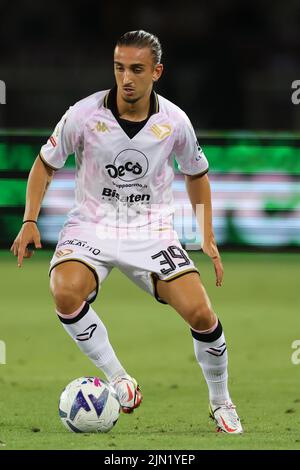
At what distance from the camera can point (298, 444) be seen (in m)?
5.22

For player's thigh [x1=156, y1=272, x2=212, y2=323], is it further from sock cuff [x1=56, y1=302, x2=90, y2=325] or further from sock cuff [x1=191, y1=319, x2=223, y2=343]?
sock cuff [x1=56, y1=302, x2=90, y2=325]

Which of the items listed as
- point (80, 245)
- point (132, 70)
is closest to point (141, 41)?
point (132, 70)

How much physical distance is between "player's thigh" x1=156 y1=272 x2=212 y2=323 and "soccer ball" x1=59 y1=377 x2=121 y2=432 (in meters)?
0.55

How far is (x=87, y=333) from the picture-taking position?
584 cm

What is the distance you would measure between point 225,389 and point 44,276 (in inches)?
274

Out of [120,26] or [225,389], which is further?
[120,26]

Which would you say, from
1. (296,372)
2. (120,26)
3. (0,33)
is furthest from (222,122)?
(296,372)

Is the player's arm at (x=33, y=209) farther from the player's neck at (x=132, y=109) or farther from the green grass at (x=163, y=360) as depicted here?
the green grass at (x=163, y=360)

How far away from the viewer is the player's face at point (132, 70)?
5.84 meters

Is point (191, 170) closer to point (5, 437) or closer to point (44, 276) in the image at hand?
point (5, 437)

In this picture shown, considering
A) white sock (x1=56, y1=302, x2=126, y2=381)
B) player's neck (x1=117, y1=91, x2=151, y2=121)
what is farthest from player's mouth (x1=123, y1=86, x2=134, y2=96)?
white sock (x1=56, y1=302, x2=126, y2=381)

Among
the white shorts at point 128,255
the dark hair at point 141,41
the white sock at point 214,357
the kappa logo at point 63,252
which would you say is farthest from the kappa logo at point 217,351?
the dark hair at point 141,41

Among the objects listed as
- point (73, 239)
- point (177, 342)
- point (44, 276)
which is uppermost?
point (73, 239)

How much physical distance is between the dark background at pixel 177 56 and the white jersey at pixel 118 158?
1050 cm
